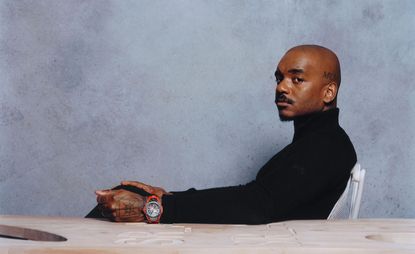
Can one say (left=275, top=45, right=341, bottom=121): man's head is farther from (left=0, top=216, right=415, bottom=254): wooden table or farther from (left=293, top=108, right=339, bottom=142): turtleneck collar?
(left=0, top=216, right=415, bottom=254): wooden table

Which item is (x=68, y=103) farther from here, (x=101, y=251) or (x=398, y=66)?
(x=101, y=251)

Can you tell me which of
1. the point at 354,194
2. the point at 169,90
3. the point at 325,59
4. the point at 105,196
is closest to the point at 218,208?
the point at 105,196

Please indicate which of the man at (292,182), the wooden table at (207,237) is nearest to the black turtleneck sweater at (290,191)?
the man at (292,182)

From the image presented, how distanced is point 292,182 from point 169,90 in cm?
166

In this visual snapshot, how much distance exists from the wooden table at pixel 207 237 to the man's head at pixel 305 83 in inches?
23.3

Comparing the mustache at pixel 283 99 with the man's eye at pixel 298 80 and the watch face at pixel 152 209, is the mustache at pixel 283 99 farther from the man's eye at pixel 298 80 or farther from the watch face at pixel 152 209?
the watch face at pixel 152 209

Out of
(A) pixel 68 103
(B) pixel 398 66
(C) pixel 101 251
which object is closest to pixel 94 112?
(A) pixel 68 103

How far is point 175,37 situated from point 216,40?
0.74 feet

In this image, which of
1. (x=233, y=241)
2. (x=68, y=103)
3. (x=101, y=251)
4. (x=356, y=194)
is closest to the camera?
(x=101, y=251)

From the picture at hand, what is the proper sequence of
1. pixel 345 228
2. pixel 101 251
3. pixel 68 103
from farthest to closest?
pixel 68 103
pixel 345 228
pixel 101 251

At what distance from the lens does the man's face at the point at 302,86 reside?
8.89 ft

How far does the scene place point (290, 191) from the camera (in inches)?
91.4

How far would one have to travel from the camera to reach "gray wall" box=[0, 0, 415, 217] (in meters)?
3.81

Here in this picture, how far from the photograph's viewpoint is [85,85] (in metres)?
3.83
